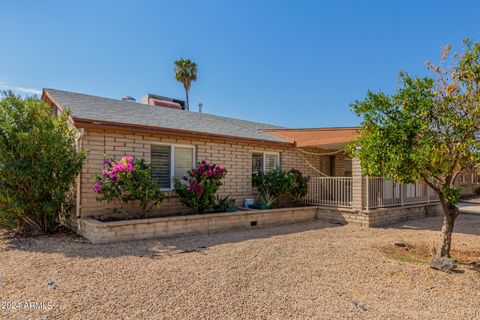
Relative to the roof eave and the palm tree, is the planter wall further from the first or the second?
the palm tree

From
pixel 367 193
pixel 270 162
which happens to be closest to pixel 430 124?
pixel 367 193

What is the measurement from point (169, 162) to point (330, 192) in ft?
19.4

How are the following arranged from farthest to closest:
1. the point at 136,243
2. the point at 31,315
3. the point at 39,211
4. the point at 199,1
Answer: the point at 199,1, the point at 39,211, the point at 136,243, the point at 31,315

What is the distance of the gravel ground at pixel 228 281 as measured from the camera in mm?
3203

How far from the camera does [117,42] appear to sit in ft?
36.5

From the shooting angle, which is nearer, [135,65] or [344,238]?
[344,238]

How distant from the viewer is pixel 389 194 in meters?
10.4

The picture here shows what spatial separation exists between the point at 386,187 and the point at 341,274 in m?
6.81

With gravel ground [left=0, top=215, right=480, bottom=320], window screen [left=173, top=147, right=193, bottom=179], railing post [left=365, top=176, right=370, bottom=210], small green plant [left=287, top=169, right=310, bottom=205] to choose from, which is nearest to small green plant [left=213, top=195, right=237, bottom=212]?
window screen [left=173, top=147, right=193, bottom=179]

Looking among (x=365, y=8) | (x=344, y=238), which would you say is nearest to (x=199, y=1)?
(x=365, y=8)

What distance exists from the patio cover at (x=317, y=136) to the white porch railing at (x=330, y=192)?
4.33 feet

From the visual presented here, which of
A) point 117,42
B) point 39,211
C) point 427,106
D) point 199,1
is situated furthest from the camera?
point 117,42

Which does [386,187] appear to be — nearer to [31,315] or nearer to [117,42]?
[31,315]

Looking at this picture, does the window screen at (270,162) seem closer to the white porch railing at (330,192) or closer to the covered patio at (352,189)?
the covered patio at (352,189)
